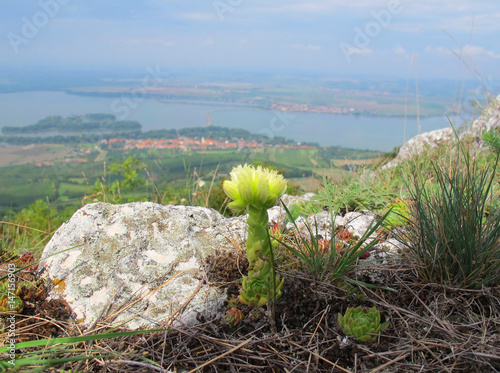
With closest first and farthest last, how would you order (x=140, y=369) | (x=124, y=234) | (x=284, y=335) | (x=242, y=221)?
1. (x=140, y=369)
2. (x=284, y=335)
3. (x=124, y=234)
4. (x=242, y=221)

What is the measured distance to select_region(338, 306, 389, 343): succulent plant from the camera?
6.46ft

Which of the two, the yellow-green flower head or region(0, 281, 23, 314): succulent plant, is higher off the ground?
the yellow-green flower head

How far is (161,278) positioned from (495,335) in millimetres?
2240

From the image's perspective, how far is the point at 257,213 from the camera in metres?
1.97

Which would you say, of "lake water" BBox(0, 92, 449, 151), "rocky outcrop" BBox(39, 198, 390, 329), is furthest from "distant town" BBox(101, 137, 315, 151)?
"rocky outcrop" BBox(39, 198, 390, 329)

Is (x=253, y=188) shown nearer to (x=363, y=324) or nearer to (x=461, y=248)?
(x=363, y=324)

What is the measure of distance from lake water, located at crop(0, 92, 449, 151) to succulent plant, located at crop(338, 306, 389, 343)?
30864mm

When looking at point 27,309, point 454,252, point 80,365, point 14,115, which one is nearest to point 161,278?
point 80,365

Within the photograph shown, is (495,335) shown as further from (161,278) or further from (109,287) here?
(109,287)

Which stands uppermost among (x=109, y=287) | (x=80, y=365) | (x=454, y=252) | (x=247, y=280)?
(x=454, y=252)

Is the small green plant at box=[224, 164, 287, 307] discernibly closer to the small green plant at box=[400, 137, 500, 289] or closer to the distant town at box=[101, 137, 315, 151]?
the small green plant at box=[400, 137, 500, 289]

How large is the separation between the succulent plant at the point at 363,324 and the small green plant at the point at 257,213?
0.47 metres

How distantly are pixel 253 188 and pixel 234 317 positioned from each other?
909 mm

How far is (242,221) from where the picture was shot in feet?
11.4
